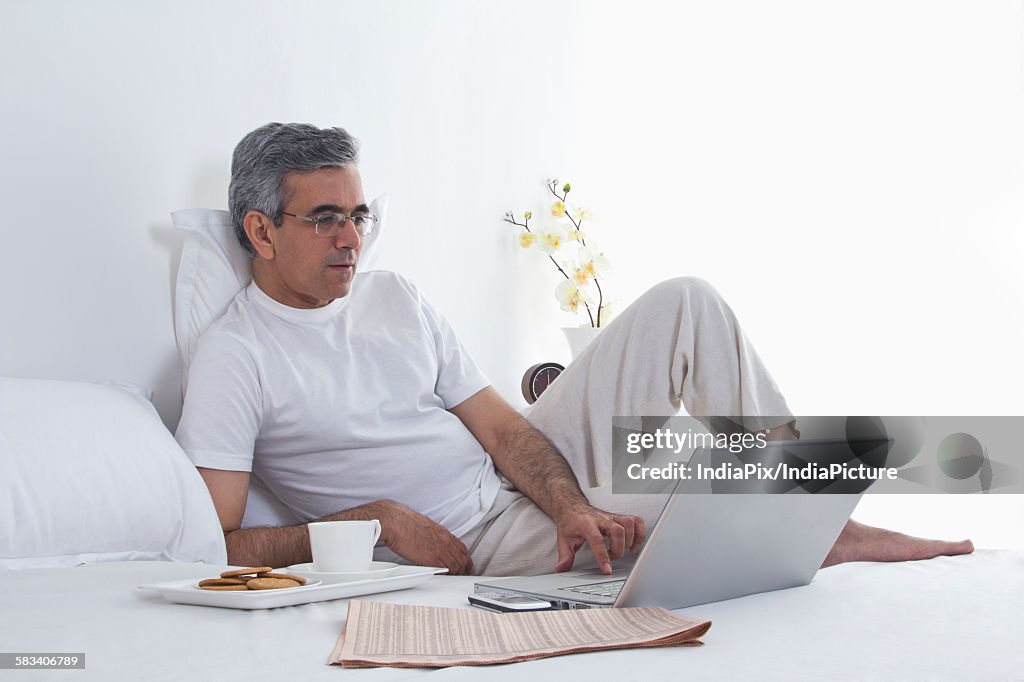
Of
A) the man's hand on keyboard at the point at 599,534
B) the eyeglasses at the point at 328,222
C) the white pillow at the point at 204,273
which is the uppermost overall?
the eyeglasses at the point at 328,222

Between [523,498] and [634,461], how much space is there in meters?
0.23

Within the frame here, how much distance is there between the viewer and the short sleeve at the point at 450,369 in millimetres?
2033

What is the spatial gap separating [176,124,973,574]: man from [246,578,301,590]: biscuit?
1.77 feet

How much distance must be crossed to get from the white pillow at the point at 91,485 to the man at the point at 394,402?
140 mm

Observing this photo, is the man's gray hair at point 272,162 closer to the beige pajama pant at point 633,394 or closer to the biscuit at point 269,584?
the beige pajama pant at point 633,394

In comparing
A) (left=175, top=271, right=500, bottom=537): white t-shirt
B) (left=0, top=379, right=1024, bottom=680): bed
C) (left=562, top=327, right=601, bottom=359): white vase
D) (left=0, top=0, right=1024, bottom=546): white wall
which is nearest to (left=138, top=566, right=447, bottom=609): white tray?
(left=0, top=379, right=1024, bottom=680): bed

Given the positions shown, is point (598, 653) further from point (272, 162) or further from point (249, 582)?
point (272, 162)

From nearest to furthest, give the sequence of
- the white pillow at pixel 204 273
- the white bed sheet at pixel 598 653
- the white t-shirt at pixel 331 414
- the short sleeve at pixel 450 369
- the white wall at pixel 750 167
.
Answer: the white bed sheet at pixel 598 653 → the white t-shirt at pixel 331 414 → the white pillow at pixel 204 273 → the short sleeve at pixel 450 369 → the white wall at pixel 750 167

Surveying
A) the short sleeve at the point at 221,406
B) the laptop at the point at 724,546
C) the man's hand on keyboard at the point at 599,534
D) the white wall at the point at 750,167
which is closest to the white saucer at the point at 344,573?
the laptop at the point at 724,546

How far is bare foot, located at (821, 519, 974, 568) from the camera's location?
154 cm

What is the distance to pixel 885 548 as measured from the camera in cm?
155

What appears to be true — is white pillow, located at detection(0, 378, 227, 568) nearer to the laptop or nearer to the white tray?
the white tray

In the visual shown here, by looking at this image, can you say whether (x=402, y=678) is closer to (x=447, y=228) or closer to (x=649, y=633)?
(x=649, y=633)

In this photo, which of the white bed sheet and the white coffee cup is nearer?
the white bed sheet
